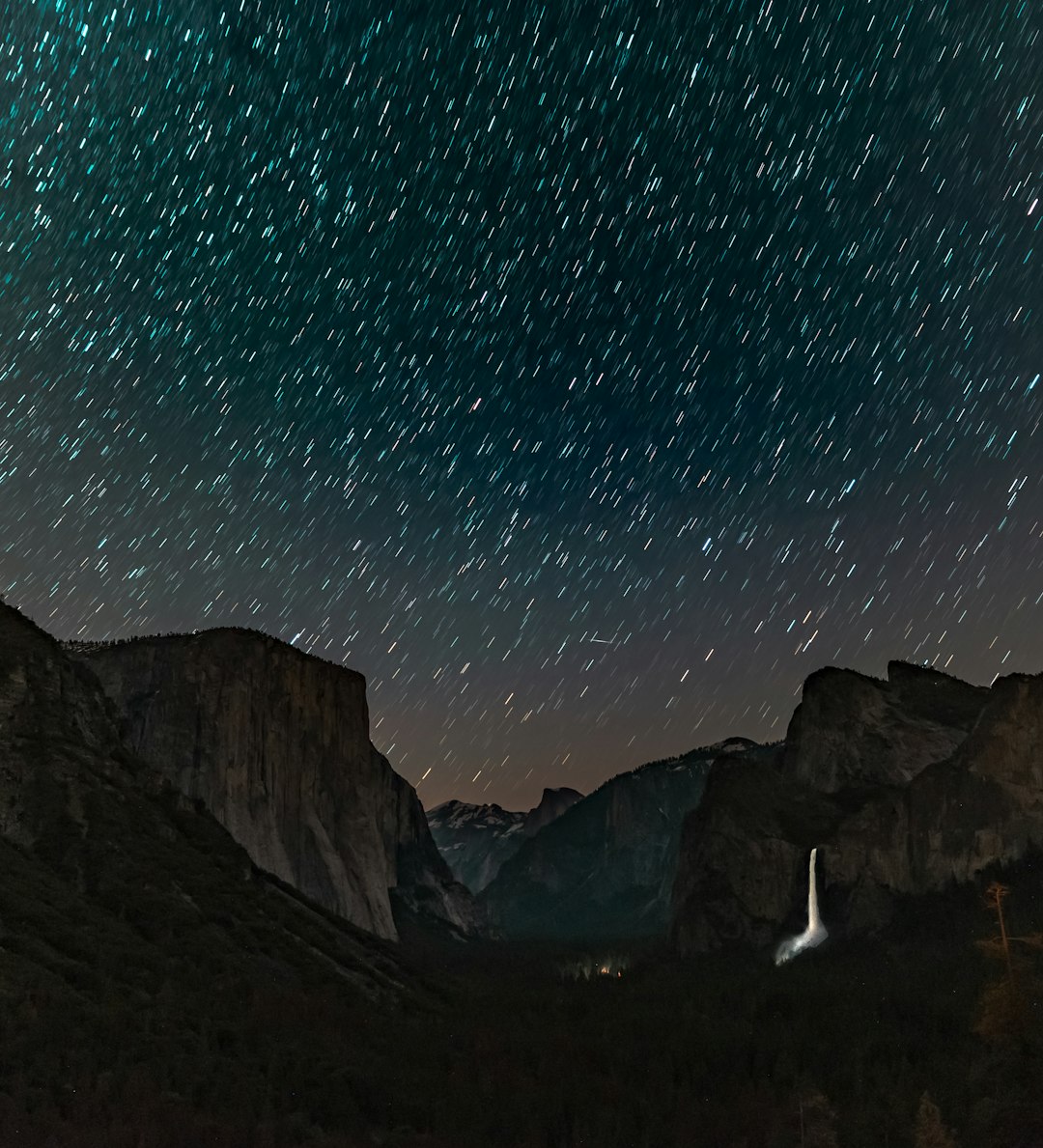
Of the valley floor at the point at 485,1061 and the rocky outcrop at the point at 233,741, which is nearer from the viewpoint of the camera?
the valley floor at the point at 485,1061

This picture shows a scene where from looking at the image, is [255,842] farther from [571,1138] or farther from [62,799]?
[571,1138]

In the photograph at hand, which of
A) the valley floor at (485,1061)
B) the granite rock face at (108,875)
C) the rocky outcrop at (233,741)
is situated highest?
the rocky outcrop at (233,741)

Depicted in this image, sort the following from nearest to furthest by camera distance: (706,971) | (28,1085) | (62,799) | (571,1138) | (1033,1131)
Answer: (1033,1131)
(28,1085)
(571,1138)
(62,799)
(706,971)

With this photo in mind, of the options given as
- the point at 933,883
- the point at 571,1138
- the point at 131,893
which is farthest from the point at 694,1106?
the point at 933,883

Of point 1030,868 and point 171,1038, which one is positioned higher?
point 1030,868

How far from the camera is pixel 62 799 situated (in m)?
119

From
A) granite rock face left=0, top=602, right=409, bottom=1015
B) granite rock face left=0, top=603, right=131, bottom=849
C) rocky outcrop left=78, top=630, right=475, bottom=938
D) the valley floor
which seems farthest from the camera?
rocky outcrop left=78, top=630, right=475, bottom=938

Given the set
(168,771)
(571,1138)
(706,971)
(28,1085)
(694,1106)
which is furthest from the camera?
(706,971)

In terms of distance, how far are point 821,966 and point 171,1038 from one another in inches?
4234

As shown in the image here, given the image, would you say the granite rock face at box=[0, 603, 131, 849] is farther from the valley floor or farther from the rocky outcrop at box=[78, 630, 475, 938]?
the rocky outcrop at box=[78, 630, 475, 938]

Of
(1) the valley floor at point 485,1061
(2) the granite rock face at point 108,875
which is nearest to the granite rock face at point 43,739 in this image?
(2) the granite rock face at point 108,875

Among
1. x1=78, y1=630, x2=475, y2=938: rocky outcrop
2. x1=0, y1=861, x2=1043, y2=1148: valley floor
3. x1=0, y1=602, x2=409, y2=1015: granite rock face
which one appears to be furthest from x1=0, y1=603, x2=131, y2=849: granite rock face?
x1=78, y1=630, x2=475, y2=938: rocky outcrop

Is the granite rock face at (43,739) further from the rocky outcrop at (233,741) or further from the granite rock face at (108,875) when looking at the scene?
the rocky outcrop at (233,741)

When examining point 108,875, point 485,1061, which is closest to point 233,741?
point 108,875
